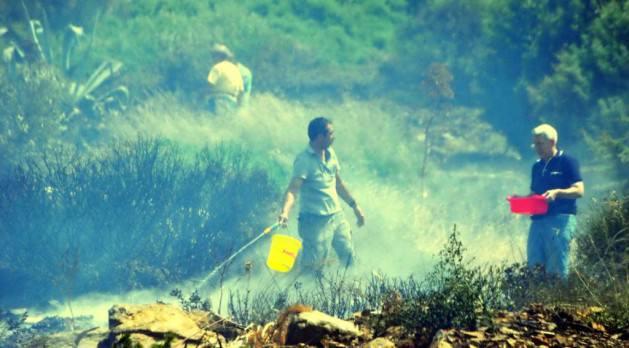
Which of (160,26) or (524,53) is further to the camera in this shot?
(160,26)

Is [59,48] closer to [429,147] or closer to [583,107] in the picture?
[429,147]

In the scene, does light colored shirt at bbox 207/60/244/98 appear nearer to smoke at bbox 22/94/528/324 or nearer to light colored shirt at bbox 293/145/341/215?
smoke at bbox 22/94/528/324

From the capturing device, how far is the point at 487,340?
2.83 m

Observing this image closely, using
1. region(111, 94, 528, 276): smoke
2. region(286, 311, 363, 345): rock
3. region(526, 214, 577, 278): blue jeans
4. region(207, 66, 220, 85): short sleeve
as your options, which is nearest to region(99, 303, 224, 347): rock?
region(286, 311, 363, 345): rock

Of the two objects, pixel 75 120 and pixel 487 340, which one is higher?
pixel 75 120

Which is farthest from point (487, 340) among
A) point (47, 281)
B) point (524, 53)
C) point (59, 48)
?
point (59, 48)

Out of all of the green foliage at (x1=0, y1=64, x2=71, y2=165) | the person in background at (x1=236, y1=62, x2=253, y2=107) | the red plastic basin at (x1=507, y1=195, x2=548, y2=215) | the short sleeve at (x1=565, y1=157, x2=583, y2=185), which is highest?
the person in background at (x1=236, y1=62, x2=253, y2=107)

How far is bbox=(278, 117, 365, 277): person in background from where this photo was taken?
7.41m

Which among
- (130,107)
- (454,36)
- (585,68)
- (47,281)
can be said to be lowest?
(47,281)

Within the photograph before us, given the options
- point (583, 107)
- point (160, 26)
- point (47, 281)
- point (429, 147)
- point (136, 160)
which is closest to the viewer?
point (47, 281)

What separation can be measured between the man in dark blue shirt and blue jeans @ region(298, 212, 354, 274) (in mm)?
2763

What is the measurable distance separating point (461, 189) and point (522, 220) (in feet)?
8.94

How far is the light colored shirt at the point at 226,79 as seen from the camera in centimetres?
1489

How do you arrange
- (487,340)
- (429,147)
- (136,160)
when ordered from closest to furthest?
(487,340), (136,160), (429,147)
